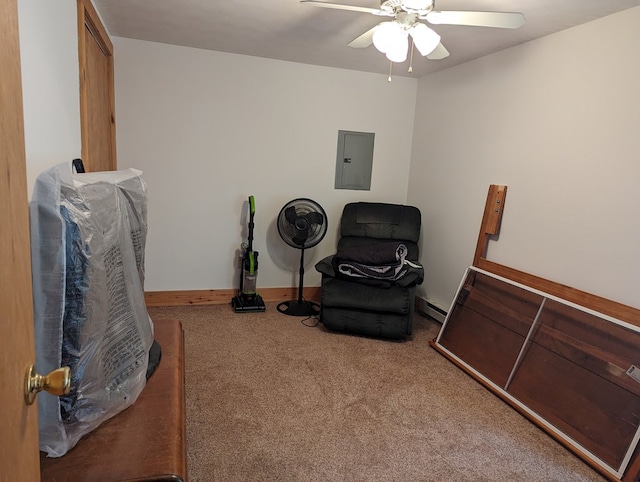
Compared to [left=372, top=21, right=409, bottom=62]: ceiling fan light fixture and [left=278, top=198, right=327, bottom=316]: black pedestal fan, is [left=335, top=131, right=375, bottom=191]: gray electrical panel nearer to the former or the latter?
[left=278, top=198, right=327, bottom=316]: black pedestal fan

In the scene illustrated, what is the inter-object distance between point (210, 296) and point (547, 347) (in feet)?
8.94

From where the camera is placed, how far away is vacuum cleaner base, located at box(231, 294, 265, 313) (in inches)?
139

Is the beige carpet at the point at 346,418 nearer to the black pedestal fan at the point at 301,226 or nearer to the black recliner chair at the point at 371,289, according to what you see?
the black recliner chair at the point at 371,289

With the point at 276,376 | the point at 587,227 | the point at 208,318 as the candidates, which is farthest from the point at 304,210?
the point at 587,227

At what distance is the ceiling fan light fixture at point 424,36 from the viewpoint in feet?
6.49

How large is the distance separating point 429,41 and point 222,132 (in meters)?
2.04

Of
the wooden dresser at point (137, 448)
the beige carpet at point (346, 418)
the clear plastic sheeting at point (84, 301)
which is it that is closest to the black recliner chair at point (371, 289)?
the beige carpet at point (346, 418)

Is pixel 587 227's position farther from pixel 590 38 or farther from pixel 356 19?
pixel 356 19

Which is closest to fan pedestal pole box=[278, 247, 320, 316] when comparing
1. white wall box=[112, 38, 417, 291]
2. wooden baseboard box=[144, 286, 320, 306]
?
wooden baseboard box=[144, 286, 320, 306]

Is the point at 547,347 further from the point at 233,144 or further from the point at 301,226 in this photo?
the point at 233,144

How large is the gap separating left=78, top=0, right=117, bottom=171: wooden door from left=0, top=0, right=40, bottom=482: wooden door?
1.50m

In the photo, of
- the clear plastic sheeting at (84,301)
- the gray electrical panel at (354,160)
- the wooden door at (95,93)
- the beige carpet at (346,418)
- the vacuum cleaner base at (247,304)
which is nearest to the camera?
the clear plastic sheeting at (84,301)

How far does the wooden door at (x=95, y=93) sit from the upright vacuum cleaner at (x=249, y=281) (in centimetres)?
119

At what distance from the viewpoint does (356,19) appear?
2.43m
